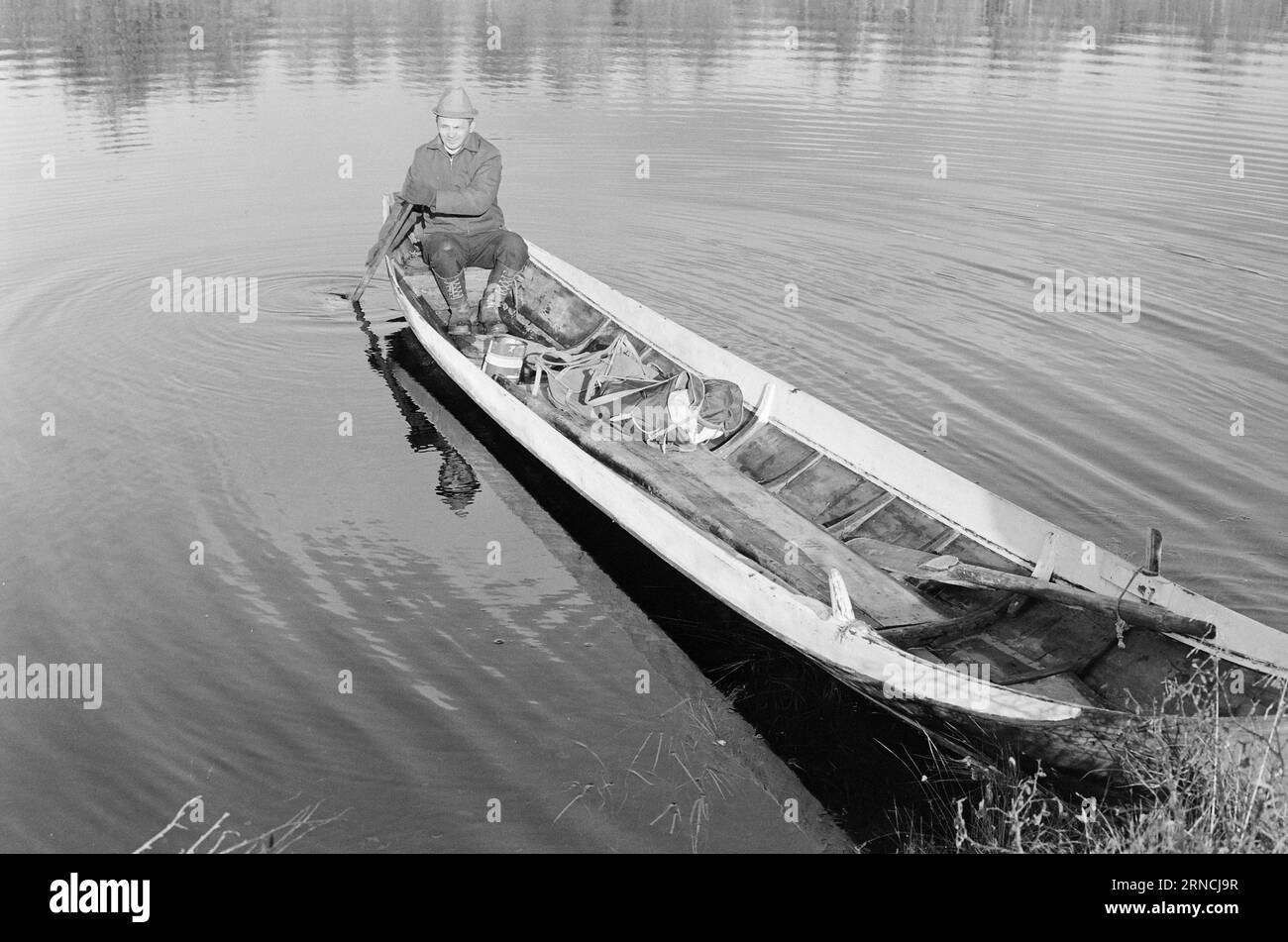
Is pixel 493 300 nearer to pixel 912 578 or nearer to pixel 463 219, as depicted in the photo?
pixel 463 219

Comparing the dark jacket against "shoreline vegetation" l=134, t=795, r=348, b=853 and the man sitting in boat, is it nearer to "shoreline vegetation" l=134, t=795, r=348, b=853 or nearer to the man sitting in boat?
the man sitting in boat

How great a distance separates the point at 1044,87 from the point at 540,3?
14.7 meters

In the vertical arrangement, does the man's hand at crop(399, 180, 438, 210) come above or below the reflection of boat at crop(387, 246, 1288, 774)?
above

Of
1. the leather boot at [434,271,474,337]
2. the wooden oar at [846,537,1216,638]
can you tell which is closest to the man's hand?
the leather boot at [434,271,474,337]

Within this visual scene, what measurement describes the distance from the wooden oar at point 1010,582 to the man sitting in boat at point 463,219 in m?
5.46

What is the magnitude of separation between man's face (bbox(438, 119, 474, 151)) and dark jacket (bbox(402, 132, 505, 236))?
3.7 inches

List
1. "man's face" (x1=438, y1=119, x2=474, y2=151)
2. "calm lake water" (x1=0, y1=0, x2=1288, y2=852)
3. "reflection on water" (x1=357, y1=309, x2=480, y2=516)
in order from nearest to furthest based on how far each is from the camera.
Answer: "calm lake water" (x1=0, y1=0, x2=1288, y2=852)
"reflection on water" (x1=357, y1=309, x2=480, y2=516)
"man's face" (x1=438, y1=119, x2=474, y2=151)

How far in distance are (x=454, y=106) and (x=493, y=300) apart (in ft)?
6.28

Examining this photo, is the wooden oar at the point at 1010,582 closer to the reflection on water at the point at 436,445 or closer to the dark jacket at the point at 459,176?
→ the reflection on water at the point at 436,445

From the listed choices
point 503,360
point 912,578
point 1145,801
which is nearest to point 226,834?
point 912,578

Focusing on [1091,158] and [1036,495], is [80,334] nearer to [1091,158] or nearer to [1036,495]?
[1036,495]

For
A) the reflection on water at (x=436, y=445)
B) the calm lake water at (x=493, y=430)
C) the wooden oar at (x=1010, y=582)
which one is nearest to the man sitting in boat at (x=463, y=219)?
the reflection on water at (x=436, y=445)

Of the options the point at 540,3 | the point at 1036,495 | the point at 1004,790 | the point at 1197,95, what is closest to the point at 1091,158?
the point at 1197,95

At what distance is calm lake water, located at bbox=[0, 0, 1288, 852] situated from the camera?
695 cm
